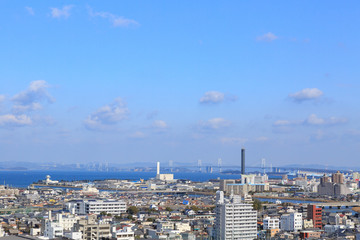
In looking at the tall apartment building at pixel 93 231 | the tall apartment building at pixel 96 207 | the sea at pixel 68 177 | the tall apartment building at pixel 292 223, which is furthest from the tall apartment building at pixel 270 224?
the sea at pixel 68 177

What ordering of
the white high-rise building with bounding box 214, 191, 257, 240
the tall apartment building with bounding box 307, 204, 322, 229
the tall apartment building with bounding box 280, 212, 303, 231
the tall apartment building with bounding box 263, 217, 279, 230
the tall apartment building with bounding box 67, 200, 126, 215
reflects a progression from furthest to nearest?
the tall apartment building with bounding box 67, 200, 126, 215 < the tall apartment building with bounding box 307, 204, 322, 229 < the tall apartment building with bounding box 280, 212, 303, 231 < the tall apartment building with bounding box 263, 217, 279, 230 < the white high-rise building with bounding box 214, 191, 257, 240

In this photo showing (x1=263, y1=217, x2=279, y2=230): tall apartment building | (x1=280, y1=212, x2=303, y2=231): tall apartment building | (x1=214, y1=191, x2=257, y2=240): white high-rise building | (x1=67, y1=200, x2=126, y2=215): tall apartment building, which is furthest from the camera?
(x1=67, y1=200, x2=126, y2=215): tall apartment building

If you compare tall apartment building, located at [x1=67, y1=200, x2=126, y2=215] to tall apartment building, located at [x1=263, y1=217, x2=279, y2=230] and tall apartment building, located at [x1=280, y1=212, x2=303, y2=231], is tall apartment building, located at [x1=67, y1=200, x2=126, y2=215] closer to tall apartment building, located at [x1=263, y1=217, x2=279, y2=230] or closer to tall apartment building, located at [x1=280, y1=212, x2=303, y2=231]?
tall apartment building, located at [x1=263, y1=217, x2=279, y2=230]

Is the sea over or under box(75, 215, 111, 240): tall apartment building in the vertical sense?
over

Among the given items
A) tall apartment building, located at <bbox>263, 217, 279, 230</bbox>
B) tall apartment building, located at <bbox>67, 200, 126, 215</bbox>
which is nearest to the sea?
tall apartment building, located at <bbox>67, 200, 126, 215</bbox>

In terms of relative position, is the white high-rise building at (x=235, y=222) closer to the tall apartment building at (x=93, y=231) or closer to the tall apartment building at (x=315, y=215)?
the tall apartment building at (x=93, y=231)

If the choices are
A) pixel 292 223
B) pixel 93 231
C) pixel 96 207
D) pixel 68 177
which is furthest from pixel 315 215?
pixel 68 177

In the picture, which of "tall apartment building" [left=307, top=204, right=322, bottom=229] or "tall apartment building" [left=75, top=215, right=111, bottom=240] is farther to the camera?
"tall apartment building" [left=307, top=204, right=322, bottom=229]

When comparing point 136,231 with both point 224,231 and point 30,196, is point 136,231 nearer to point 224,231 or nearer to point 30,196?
point 224,231
